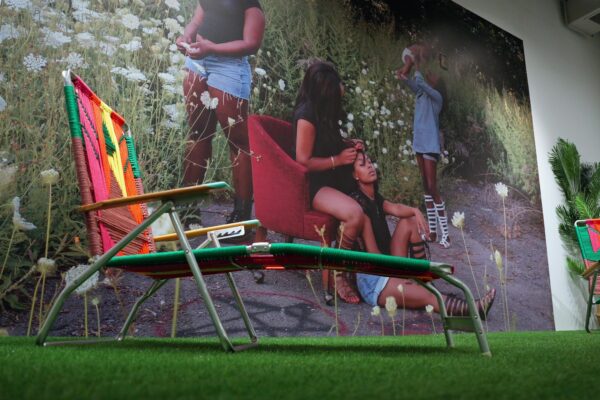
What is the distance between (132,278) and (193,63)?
1.24m

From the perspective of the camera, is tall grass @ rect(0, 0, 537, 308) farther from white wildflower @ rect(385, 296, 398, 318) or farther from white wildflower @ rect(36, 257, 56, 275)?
white wildflower @ rect(385, 296, 398, 318)

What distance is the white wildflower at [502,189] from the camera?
4871 millimetres

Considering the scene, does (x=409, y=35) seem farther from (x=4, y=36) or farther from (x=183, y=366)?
(x=183, y=366)

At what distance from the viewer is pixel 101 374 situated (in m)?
A: 0.94

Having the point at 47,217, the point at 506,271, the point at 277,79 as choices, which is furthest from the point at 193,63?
the point at 506,271

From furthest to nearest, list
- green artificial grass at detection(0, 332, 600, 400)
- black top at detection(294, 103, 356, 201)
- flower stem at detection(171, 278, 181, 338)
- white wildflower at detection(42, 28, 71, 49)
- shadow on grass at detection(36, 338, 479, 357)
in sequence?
1. black top at detection(294, 103, 356, 201)
2. flower stem at detection(171, 278, 181, 338)
3. white wildflower at detection(42, 28, 71, 49)
4. shadow on grass at detection(36, 338, 479, 357)
5. green artificial grass at detection(0, 332, 600, 400)

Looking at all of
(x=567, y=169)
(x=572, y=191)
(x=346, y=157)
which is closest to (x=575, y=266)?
(x=572, y=191)

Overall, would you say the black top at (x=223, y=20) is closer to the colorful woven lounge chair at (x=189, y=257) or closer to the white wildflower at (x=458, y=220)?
the colorful woven lounge chair at (x=189, y=257)

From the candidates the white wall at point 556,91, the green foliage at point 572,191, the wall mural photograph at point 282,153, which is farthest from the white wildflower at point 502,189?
the green foliage at point 572,191

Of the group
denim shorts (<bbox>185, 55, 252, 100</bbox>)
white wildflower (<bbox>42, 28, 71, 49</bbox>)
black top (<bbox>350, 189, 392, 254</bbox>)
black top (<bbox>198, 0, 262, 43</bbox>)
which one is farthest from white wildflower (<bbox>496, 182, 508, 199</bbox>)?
white wildflower (<bbox>42, 28, 71, 49</bbox>)

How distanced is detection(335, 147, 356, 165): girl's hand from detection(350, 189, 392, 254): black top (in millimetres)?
210

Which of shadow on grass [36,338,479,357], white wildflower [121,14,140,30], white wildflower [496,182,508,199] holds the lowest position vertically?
shadow on grass [36,338,479,357]

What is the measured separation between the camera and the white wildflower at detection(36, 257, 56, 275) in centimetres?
231

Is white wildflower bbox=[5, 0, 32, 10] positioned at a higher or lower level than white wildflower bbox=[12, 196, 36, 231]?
higher
